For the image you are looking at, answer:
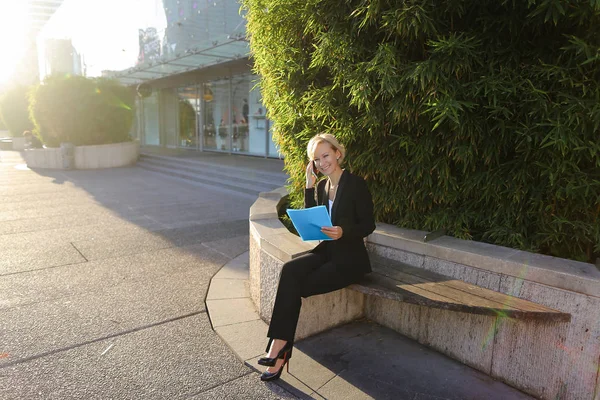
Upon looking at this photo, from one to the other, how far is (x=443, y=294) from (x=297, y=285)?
3.19 ft

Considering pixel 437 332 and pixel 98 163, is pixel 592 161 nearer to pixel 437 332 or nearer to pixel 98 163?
pixel 437 332

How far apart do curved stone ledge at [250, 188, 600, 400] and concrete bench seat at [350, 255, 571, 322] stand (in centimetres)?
8

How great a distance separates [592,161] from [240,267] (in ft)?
12.1

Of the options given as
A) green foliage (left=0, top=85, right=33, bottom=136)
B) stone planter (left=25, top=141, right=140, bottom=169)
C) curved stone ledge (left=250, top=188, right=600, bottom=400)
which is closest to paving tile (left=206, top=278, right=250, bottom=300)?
curved stone ledge (left=250, top=188, right=600, bottom=400)

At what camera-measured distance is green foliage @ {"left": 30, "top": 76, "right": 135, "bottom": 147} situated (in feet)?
48.9

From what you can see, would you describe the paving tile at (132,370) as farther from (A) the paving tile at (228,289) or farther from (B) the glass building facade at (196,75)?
(B) the glass building facade at (196,75)

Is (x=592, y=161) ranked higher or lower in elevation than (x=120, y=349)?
higher

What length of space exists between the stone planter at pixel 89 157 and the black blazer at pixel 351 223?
1500 cm

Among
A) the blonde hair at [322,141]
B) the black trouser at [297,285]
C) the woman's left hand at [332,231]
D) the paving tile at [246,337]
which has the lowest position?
the paving tile at [246,337]

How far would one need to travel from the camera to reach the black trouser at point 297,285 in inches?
105

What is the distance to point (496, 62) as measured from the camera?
2.81 meters

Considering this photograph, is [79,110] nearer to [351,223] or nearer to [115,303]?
[115,303]

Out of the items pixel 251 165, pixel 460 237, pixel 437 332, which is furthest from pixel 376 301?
pixel 251 165

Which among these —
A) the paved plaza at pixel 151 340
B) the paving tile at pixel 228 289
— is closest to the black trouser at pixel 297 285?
the paved plaza at pixel 151 340
